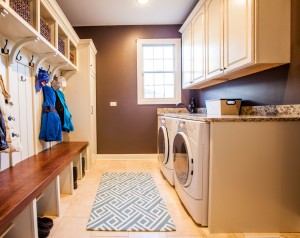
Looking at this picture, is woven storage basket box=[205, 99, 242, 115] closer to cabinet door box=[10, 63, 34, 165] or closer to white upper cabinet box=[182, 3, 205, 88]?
white upper cabinet box=[182, 3, 205, 88]

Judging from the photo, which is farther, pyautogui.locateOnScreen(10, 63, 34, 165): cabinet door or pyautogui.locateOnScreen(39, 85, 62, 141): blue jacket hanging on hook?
pyautogui.locateOnScreen(39, 85, 62, 141): blue jacket hanging on hook

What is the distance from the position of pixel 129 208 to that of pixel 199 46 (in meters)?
2.08

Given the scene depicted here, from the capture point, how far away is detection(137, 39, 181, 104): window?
3838 mm

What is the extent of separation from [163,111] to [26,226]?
9.38 feet

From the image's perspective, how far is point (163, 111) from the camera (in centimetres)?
383

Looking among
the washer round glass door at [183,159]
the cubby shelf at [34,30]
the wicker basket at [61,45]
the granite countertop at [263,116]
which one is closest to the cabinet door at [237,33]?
the granite countertop at [263,116]

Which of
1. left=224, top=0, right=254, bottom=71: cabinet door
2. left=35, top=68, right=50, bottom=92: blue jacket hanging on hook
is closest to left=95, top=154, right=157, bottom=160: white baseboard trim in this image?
left=35, top=68, right=50, bottom=92: blue jacket hanging on hook

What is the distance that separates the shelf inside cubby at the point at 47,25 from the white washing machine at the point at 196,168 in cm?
164

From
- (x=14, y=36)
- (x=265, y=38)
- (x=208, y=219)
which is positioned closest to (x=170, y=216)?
(x=208, y=219)

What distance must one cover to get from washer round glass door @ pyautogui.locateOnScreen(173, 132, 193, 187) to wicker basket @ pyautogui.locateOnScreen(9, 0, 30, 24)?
1.62m

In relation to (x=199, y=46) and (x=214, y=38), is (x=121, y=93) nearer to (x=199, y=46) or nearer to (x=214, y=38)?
(x=199, y=46)

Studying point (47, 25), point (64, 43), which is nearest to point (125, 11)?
point (64, 43)

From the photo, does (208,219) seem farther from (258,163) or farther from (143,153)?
(143,153)

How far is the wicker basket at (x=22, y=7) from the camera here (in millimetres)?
1479
